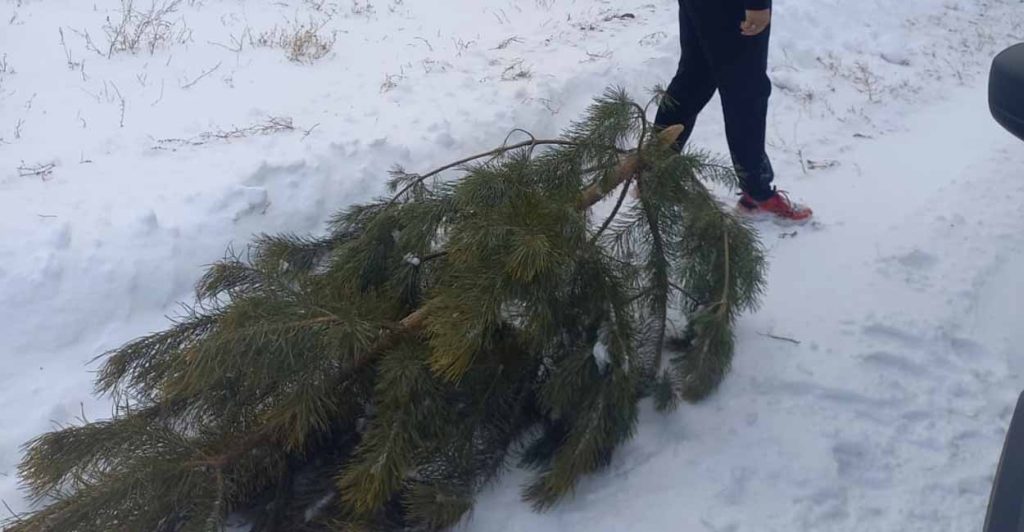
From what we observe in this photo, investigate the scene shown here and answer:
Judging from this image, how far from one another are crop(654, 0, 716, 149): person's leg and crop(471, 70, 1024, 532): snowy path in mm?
673

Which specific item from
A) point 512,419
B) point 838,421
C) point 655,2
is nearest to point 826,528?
point 838,421

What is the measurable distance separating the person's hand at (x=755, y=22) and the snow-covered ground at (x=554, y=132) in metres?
0.89

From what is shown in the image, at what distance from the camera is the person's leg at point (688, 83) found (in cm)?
429

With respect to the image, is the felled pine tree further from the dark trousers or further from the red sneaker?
the red sneaker

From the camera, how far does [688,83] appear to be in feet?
14.5

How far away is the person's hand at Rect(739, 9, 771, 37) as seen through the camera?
392cm

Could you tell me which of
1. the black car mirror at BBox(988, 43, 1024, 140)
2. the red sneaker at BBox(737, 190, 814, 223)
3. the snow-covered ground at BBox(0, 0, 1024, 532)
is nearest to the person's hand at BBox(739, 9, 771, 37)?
the red sneaker at BBox(737, 190, 814, 223)

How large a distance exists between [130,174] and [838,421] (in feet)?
10.3

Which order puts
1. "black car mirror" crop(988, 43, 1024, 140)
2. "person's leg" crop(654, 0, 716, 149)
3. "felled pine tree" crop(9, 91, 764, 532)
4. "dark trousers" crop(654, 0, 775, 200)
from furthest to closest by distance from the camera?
"person's leg" crop(654, 0, 716, 149)
"dark trousers" crop(654, 0, 775, 200)
"felled pine tree" crop(9, 91, 764, 532)
"black car mirror" crop(988, 43, 1024, 140)

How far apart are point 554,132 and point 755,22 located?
1601 mm

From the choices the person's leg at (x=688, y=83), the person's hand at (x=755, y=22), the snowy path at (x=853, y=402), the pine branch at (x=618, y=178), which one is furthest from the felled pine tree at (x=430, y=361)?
the person's leg at (x=688, y=83)

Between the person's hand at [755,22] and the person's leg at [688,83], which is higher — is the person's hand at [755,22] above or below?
above

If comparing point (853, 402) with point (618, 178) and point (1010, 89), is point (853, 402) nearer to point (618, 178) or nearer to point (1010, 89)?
point (618, 178)

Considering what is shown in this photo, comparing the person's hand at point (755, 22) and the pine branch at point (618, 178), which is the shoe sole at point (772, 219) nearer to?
the person's hand at point (755, 22)
